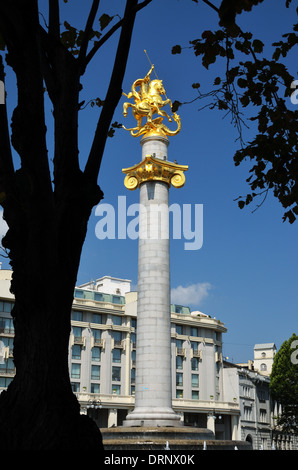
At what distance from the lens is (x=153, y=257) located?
32.3 meters

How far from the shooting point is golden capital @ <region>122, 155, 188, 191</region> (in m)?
33.9

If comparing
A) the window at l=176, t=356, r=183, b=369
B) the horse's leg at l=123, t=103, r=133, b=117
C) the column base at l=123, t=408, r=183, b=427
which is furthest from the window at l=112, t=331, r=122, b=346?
the column base at l=123, t=408, r=183, b=427

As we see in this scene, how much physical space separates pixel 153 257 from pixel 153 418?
8.82 metres

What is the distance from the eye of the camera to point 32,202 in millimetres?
6297

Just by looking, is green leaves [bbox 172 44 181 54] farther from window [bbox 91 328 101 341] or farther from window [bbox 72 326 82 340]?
window [bbox 91 328 101 341]

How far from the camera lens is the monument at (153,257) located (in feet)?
99.8

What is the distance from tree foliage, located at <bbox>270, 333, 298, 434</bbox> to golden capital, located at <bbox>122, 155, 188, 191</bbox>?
132 feet

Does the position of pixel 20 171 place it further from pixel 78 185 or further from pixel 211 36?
pixel 211 36

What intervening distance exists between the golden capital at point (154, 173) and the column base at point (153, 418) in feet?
43.7

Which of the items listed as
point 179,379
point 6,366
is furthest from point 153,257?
point 179,379

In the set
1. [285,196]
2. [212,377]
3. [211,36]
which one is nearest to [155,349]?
[285,196]

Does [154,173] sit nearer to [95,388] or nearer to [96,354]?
[96,354]

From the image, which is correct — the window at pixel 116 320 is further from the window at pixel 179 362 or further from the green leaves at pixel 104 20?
the green leaves at pixel 104 20

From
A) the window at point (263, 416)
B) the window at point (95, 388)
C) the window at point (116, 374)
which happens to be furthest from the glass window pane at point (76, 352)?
the window at point (263, 416)
